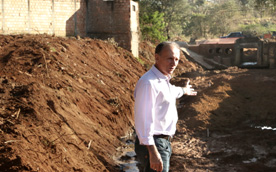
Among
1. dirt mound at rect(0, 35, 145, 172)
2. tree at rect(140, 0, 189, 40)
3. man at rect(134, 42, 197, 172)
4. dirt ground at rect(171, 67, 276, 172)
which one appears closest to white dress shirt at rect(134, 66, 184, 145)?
man at rect(134, 42, 197, 172)

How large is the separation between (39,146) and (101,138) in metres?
3.55

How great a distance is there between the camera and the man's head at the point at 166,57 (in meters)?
3.71

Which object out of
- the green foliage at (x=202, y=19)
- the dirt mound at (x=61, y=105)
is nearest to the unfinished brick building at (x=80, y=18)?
the dirt mound at (x=61, y=105)

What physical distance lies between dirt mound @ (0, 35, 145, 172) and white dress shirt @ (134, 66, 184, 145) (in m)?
2.41

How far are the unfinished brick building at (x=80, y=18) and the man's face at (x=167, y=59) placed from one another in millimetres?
13166

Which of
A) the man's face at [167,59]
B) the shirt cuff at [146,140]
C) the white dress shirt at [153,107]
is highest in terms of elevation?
the man's face at [167,59]

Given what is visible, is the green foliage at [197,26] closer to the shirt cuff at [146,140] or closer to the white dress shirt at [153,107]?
the white dress shirt at [153,107]

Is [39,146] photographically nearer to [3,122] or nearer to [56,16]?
[3,122]

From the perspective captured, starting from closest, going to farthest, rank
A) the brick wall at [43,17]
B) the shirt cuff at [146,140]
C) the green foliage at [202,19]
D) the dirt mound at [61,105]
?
the shirt cuff at [146,140] → the dirt mound at [61,105] → the brick wall at [43,17] → the green foliage at [202,19]

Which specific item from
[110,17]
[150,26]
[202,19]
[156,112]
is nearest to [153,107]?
[156,112]

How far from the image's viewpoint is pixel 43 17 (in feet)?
55.8

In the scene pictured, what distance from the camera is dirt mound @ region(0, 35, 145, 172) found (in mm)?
6035

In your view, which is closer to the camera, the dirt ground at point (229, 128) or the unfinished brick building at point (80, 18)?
the dirt ground at point (229, 128)

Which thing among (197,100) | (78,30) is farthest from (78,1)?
(197,100)
